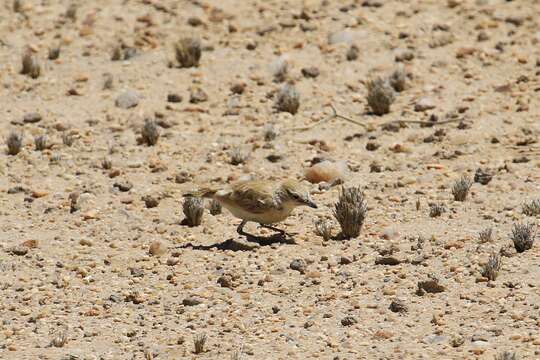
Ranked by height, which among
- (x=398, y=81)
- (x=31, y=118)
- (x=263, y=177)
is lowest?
(x=31, y=118)

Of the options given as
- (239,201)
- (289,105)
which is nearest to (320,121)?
(289,105)

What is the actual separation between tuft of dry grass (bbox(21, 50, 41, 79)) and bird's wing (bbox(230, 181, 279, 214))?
6134 mm

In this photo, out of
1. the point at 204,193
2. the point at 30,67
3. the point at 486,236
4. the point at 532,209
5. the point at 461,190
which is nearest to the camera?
the point at 486,236

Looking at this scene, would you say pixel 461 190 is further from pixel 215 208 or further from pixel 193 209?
pixel 193 209

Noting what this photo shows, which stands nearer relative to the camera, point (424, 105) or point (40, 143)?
point (40, 143)

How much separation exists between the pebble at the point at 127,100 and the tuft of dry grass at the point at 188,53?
1.20 m

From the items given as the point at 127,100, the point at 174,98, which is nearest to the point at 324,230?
the point at 174,98

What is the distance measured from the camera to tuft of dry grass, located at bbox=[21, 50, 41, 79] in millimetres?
17484

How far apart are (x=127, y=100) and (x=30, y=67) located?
1.78m

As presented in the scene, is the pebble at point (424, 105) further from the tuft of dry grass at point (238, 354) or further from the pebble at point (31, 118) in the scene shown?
the tuft of dry grass at point (238, 354)

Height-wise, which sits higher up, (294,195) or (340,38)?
(294,195)

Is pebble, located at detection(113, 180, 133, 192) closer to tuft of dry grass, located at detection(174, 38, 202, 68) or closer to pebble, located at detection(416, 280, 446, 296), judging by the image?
tuft of dry grass, located at detection(174, 38, 202, 68)

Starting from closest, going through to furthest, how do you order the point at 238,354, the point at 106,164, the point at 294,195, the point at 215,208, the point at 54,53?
the point at 238,354 → the point at 294,195 → the point at 215,208 → the point at 106,164 → the point at 54,53

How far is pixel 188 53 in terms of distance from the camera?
17.7 meters
